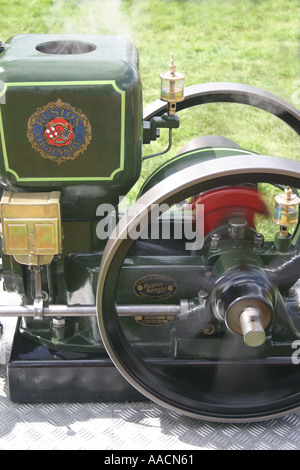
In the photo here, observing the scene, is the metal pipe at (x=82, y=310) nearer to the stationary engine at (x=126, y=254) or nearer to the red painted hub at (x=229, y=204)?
the stationary engine at (x=126, y=254)

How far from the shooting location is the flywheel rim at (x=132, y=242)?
1551 mm

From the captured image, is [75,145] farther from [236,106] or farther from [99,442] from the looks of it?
[236,106]

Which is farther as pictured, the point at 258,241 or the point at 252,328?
the point at 258,241

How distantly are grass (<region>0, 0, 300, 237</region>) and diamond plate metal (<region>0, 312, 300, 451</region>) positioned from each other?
78.4 inches

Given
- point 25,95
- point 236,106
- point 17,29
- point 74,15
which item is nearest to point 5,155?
point 25,95

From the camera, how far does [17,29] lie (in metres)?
5.07

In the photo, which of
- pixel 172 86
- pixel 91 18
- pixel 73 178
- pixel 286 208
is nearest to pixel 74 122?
pixel 73 178

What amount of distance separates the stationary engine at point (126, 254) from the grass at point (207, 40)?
70.6 inches

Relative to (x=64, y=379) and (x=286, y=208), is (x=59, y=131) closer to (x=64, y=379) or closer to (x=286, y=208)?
(x=286, y=208)

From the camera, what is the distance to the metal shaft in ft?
5.46

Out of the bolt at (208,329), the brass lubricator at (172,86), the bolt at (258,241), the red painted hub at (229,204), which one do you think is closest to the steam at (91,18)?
the brass lubricator at (172,86)

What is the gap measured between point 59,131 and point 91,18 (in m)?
3.23

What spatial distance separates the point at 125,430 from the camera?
6.14 feet

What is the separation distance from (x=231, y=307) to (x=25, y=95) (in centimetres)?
74
